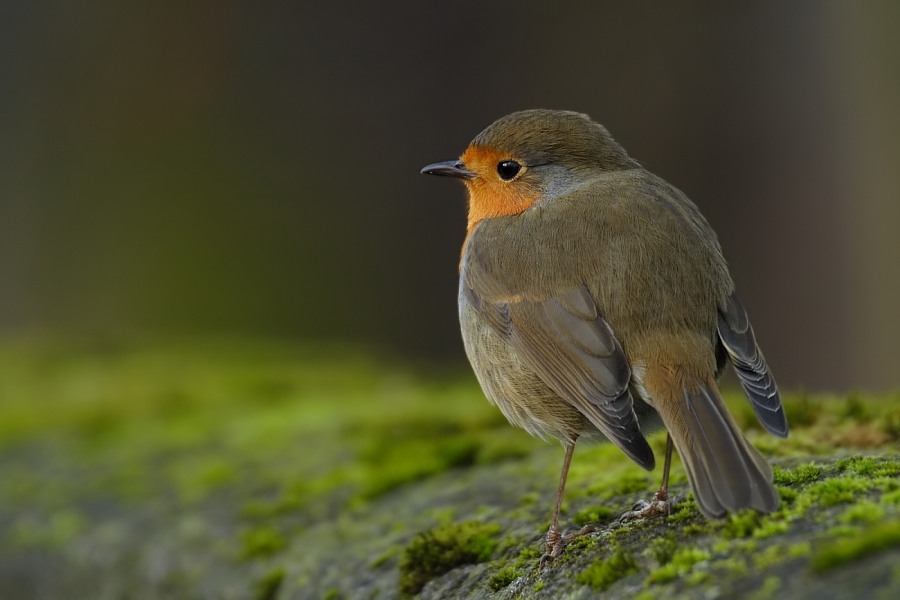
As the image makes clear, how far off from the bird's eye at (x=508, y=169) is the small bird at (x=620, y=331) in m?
0.17

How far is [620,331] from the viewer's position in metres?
3.12

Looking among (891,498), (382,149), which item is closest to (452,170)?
(891,498)

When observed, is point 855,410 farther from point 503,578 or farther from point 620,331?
point 503,578

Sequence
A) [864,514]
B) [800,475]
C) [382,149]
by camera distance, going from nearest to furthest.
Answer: [864,514] < [800,475] < [382,149]

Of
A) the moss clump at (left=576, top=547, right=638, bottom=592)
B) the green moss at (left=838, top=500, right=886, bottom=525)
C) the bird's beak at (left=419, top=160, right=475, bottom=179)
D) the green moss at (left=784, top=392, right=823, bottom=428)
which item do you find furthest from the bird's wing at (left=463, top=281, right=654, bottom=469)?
the green moss at (left=784, top=392, right=823, bottom=428)

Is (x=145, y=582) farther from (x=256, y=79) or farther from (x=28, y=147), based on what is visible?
(x=28, y=147)

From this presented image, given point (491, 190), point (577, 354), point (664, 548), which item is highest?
point (491, 190)

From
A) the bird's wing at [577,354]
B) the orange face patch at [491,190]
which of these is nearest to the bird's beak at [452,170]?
the orange face patch at [491,190]

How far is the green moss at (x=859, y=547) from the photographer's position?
6.16ft

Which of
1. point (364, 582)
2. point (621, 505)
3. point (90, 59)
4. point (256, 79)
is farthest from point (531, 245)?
point (90, 59)

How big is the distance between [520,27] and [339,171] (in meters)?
2.54

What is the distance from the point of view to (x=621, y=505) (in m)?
3.25

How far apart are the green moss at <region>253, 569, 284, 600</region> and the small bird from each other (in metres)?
1.06

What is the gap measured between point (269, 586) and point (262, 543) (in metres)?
0.28
